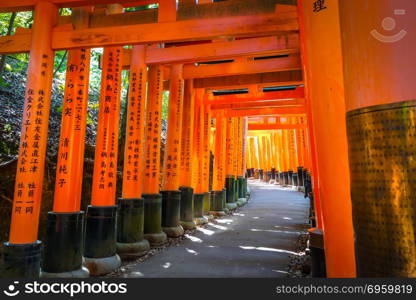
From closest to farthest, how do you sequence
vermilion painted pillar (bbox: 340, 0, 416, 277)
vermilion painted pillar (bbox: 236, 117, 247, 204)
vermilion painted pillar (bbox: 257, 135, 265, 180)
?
vermilion painted pillar (bbox: 340, 0, 416, 277) → vermilion painted pillar (bbox: 236, 117, 247, 204) → vermilion painted pillar (bbox: 257, 135, 265, 180)

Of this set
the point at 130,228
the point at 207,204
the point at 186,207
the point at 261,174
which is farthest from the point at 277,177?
the point at 130,228

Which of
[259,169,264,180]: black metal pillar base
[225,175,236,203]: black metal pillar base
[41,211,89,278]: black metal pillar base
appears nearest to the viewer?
[41,211,89,278]: black metal pillar base

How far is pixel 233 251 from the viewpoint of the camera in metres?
6.82

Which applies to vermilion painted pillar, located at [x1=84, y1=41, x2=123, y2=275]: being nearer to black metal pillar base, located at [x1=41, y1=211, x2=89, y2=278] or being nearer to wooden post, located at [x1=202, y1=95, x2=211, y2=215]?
black metal pillar base, located at [x1=41, y1=211, x2=89, y2=278]

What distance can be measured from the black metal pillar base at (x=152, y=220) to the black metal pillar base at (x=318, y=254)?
4.28m

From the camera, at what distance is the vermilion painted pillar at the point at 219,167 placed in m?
12.8

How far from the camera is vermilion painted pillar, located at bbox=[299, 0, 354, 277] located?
259 cm

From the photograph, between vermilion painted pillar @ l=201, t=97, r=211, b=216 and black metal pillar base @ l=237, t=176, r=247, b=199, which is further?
black metal pillar base @ l=237, t=176, r=247, b=199

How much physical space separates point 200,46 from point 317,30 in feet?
10.5

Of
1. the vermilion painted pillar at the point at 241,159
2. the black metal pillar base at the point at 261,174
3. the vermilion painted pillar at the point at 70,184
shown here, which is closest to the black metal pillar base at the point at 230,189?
the vermilion painted pillar at the point at 241,159

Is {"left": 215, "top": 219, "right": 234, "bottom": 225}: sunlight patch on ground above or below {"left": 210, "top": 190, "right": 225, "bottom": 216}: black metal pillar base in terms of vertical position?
below

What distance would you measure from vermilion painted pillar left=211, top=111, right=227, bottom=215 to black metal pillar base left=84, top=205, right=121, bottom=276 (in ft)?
24.8

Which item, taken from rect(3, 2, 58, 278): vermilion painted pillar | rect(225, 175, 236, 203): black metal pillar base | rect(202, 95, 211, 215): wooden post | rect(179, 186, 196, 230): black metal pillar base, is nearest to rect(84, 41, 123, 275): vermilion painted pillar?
rect(3, 2, 58, 278): vermilion painted pillar

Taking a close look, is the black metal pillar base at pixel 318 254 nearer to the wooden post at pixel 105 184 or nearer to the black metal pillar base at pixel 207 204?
the wooden post at pixel 105 184
